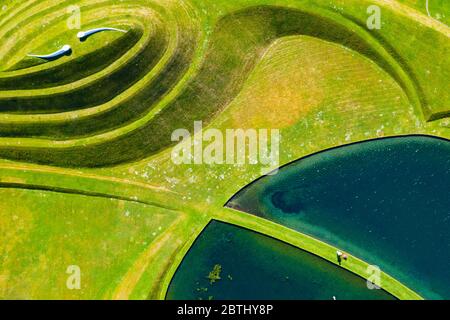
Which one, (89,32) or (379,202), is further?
(379,202)

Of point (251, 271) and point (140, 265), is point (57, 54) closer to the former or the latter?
point (140, 265)

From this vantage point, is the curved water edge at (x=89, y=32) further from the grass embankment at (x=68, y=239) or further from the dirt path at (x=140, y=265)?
the dirt path at (x=140, y=265)

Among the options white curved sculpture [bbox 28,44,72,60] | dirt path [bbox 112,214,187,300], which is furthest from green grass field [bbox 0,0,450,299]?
white curved sculpture [bbox 28,44,72,60]

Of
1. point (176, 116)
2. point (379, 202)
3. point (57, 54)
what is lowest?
point (379, 202)

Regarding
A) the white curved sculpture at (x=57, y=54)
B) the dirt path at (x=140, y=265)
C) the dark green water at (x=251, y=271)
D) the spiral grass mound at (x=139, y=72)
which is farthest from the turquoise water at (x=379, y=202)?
the white curved sculpture at (x=57, y=54)

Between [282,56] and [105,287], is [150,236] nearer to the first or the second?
[105,287]

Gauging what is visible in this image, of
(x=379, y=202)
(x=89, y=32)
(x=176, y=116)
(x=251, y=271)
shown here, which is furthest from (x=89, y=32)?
(x=379, y=202)
